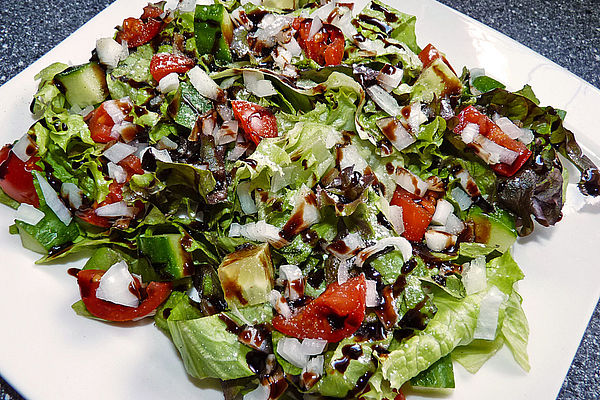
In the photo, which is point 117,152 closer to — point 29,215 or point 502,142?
point 29,215

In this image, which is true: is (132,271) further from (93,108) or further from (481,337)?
(481,337)

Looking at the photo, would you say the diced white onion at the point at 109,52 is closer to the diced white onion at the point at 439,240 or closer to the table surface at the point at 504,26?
the table surface at the point at 504,26

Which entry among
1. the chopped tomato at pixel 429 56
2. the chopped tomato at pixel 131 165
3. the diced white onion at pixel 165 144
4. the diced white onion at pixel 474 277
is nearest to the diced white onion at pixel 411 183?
the diced white onion at pixel 474 277

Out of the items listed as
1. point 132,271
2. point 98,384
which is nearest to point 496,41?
point 132,271

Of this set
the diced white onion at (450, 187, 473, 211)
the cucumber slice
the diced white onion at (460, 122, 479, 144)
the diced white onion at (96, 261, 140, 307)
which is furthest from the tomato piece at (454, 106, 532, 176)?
the cucumber slice

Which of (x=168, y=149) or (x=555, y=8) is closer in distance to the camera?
(x=168, y=149)

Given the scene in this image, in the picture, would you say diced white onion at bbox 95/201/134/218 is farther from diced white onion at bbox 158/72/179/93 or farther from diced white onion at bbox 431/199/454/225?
diced white onion at bbox 431/199/454/225

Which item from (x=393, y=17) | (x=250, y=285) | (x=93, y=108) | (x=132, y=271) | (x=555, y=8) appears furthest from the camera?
(x=555, y=8)
